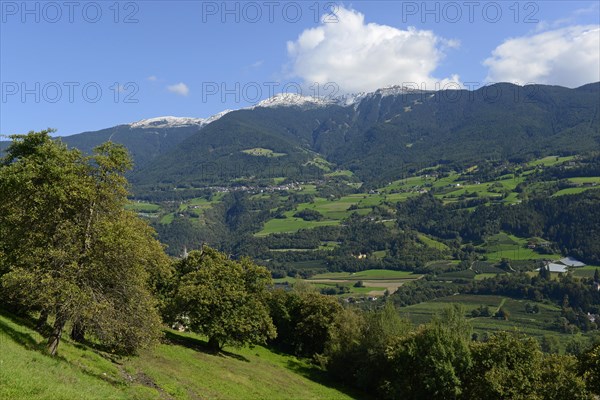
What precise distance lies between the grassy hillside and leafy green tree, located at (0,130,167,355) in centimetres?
221

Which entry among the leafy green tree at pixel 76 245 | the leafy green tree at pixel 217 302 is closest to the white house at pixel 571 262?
the leafy green tree at pixel 217 302

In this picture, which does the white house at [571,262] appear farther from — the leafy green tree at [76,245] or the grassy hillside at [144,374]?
the leafy green tree at [76,245]

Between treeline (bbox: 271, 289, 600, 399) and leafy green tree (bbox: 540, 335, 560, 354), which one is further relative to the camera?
leafy green tree (bbox: 540, 335, 560, 354)

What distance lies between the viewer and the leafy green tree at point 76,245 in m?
21.6

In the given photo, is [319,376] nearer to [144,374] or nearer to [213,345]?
[213,345]

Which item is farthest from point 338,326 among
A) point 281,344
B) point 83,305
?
point 83,305

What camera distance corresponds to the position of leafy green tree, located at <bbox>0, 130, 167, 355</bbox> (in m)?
21.6

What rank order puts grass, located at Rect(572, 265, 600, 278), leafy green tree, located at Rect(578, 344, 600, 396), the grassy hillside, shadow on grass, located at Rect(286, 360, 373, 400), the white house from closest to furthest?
the grassy hillside
leafy green tree, located at Rect(578, 344, 600, 396)
shadow on grass, located at Rect(286, 360, 373, 400)
grass, located at Rect(572, 265, 600, 278)
the white house

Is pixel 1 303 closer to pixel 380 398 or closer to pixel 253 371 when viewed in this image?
pixel 253 371

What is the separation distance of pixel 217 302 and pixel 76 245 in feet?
91.3

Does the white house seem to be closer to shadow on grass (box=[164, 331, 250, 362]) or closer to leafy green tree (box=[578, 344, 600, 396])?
leafy green tree (box=[578, 344, 600, 396])

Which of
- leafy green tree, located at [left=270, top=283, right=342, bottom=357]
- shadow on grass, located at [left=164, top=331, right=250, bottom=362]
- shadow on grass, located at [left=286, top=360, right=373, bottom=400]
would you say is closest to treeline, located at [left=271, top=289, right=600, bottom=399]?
leafy green tree, located at [left=270, top=283, right=342, bottom=357]

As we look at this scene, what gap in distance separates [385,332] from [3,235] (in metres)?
46.6

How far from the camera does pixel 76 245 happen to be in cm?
2280
